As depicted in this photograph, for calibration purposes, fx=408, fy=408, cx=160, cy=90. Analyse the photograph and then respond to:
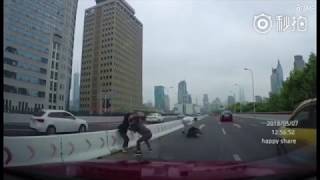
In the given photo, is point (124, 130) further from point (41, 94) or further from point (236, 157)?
point (236, 157)

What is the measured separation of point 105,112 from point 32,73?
95 centimetres

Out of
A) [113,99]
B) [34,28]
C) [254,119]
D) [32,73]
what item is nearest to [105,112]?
[113,99]

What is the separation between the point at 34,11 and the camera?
4738 millimetres

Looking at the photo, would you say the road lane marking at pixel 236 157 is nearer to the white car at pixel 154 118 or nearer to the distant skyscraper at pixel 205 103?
the distant skyscraper at pixel 205 103

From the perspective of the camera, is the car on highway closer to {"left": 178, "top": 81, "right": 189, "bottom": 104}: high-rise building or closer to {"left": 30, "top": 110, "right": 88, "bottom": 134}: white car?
{"left": 178, "top": 81, "right": 189, "bottom": 104}: high-rise building

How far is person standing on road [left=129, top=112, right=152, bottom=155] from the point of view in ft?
14.7

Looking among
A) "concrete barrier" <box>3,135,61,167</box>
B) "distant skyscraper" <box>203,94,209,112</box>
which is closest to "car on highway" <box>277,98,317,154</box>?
"distant skyscraper" <box>203,94,209,112</box>

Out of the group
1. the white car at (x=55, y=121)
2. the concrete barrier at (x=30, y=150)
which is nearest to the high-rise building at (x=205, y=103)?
the white car at (x=55, y=121)

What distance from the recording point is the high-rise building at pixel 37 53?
451cm

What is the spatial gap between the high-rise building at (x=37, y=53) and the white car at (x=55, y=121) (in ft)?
0.25

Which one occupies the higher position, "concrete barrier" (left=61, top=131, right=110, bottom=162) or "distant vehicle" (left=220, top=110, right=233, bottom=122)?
"distant vehicle" (left=220, top=110, right=233, bottom=122)

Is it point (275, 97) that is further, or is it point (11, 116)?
point (275, 97)

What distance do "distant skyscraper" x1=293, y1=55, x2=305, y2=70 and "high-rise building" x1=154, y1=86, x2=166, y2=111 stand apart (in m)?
1.44

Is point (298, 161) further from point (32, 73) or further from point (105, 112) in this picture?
point (32, 73)
